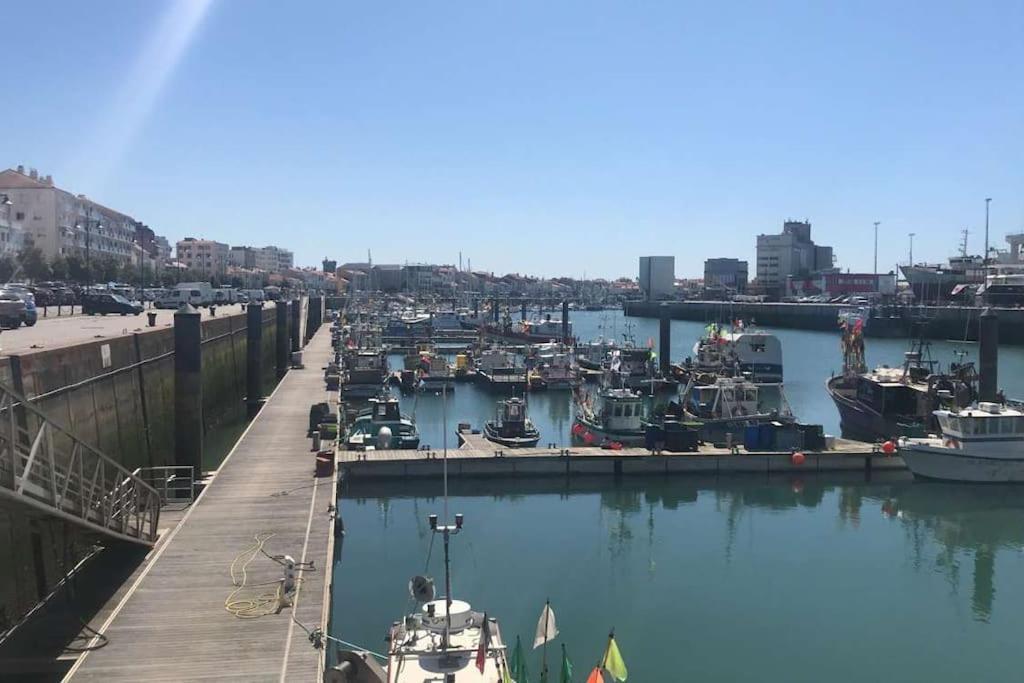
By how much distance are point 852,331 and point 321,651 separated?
5489 centimetres

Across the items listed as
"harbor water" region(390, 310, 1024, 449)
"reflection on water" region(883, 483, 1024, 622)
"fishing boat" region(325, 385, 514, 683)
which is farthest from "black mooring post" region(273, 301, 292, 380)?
"fishing boat" region(325, 385, 514, 683)

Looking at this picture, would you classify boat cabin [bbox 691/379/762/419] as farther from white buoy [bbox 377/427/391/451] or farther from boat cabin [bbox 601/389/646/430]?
white buoy [bbox 377/427/391/451]

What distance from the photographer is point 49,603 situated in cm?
1627

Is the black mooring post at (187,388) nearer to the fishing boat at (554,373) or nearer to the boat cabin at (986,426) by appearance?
the boat cabin at (986,426)

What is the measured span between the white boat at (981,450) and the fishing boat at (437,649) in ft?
87.1

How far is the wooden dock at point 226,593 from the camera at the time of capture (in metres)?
13.0

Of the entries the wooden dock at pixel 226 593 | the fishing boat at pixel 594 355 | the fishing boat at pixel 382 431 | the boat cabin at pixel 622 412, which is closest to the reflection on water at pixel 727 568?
the wooden dock at pixel 226 593

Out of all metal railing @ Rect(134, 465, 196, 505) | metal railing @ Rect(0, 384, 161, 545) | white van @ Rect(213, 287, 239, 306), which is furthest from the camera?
white van @ Rect(213, 287, 239, 306)

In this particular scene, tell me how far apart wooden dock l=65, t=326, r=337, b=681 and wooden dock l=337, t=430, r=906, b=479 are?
750 cm

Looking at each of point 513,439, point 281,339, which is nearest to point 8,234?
point 281,339

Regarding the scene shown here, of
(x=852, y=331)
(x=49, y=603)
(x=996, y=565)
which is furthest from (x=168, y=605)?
(x=852, y=331)

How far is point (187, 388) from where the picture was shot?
26516 mm

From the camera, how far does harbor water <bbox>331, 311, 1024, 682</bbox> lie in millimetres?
19312

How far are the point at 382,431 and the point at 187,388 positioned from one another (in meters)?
12.0
